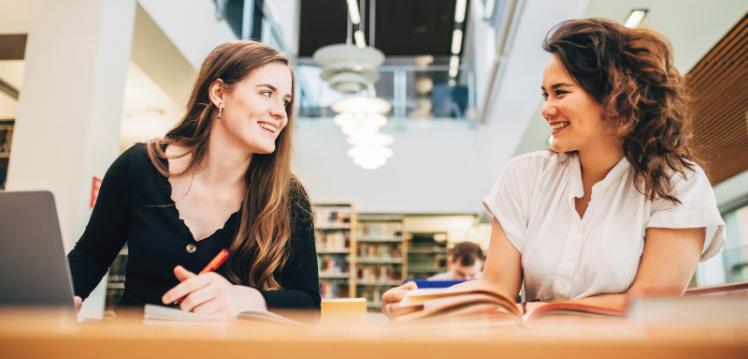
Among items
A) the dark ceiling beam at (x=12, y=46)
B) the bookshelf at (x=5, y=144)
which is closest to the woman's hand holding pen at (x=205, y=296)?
the bookshelf at (x=5, y=144)

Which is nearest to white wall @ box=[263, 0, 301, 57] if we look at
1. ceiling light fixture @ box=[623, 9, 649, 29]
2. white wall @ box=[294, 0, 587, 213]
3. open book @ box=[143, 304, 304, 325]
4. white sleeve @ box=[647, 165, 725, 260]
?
white wall @ box=[294, 0, 587, 213]

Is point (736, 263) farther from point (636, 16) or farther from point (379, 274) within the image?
point (636, 16)

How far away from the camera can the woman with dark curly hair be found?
1185 millimetres

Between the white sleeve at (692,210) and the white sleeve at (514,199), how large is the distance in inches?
11.3

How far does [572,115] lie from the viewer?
1.31 meters

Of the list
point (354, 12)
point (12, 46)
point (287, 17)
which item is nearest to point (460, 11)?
point (354, 12)

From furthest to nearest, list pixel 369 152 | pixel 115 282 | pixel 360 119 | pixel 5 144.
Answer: pixel 369 152 → pixel 115 282 → pixel 360 119 → pixel 5 144

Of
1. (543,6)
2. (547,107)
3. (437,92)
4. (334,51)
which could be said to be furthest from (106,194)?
(437,92)

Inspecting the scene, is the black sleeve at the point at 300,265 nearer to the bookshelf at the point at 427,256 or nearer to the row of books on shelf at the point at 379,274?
the row of books on shelf at the point at 379,274

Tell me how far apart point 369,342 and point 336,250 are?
7327 mm

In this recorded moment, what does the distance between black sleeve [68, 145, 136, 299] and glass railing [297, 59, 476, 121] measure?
23.8 feet

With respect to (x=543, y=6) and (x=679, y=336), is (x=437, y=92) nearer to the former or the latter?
(x=543, y=6)

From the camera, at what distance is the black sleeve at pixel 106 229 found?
1.27m

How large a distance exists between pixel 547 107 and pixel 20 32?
9.89ft
